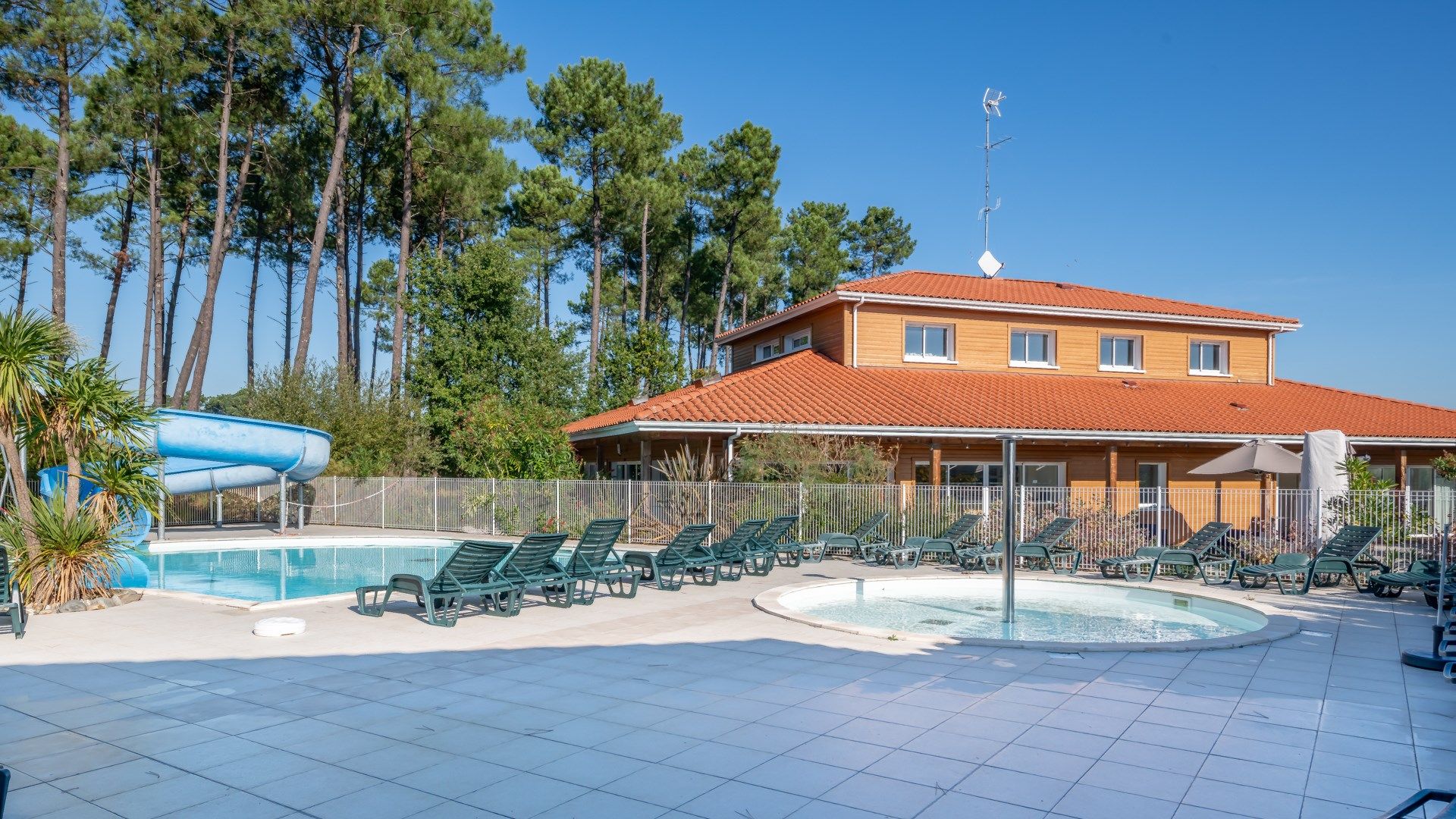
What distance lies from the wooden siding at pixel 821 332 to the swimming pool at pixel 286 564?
36.9 ft

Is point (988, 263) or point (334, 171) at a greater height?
point (334, 171)

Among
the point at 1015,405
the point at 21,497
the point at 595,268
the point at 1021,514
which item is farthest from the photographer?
the point at 595,268

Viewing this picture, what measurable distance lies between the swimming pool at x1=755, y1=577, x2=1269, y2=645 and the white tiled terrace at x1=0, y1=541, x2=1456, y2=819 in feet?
5.29

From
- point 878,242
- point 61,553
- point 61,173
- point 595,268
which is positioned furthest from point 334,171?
point 878,242

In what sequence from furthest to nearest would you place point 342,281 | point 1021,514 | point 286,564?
1. point 342,281
2. point 286,564
3. point 1021,514

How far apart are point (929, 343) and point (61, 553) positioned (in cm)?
2083

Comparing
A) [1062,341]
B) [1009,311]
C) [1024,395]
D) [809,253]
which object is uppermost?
[809,253]

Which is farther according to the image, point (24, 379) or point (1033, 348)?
point (1033, 348)

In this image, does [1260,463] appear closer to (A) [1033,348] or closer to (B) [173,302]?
(A) [1033,348]

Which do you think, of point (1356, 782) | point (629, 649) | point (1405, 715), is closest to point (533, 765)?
point (629, 649)

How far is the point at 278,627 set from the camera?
9.98 metres

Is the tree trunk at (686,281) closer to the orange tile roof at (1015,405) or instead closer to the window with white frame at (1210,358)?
the orange tile roof at (1015,405)

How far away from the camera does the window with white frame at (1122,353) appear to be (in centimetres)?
2838

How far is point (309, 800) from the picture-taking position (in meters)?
5.25
